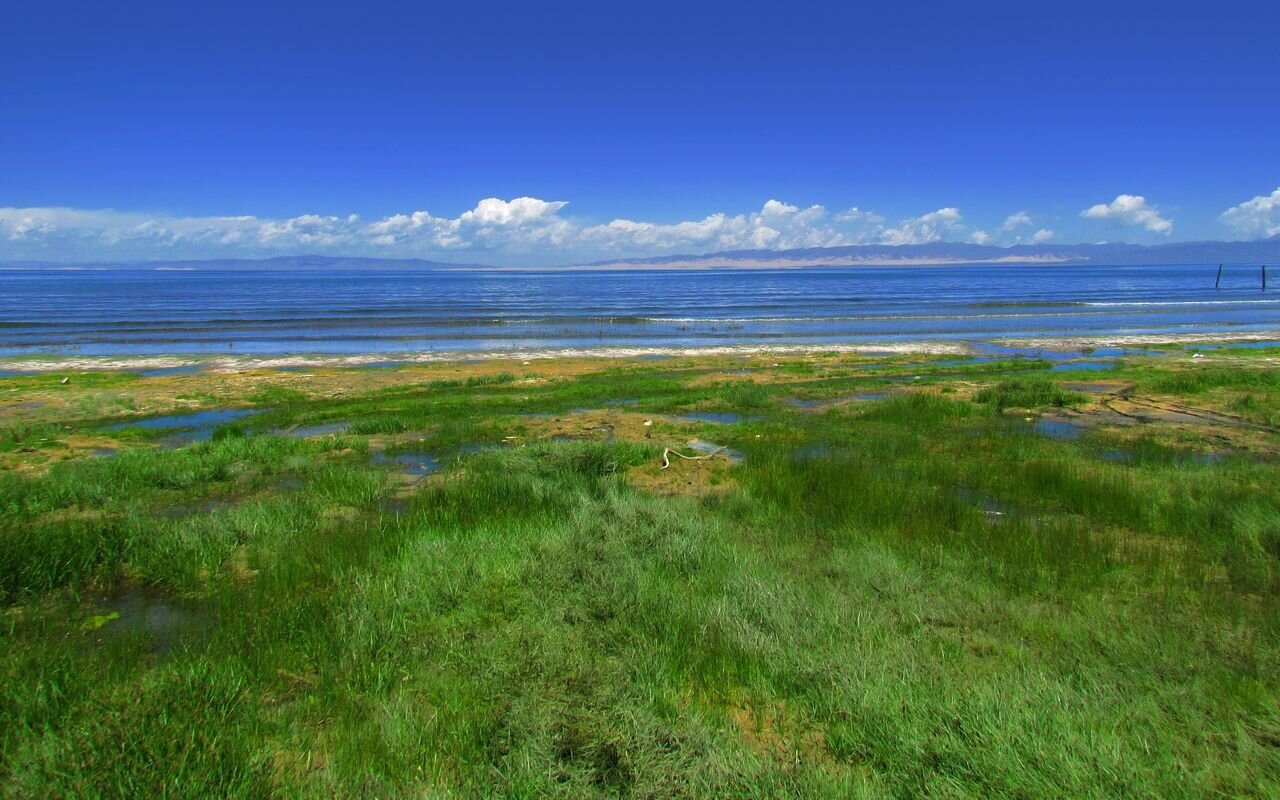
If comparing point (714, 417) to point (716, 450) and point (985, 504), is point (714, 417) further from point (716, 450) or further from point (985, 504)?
point (985, 504)

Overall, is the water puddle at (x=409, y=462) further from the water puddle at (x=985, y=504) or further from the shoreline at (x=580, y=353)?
the shoreline at (x=580, y=353)

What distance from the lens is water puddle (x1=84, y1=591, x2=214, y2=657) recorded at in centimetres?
541

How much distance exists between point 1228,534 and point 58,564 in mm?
12293

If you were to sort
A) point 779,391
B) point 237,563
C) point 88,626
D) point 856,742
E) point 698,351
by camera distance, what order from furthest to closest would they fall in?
point 698,351, point 779,391, point 237,563, point 88,626, point 856,742

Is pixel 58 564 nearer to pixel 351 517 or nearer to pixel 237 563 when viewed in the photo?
pixel 237 563

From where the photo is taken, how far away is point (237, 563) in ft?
22.9

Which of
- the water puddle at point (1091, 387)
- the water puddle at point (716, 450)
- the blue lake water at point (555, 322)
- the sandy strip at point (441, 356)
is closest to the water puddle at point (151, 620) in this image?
the water puddle at point (716, 450)

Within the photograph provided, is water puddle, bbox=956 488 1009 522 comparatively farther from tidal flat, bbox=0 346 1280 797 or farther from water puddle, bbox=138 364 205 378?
water puddle, bbox=138 364 205 378

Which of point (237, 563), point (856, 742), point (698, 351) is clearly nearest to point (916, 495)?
Answer: point (856, 742)

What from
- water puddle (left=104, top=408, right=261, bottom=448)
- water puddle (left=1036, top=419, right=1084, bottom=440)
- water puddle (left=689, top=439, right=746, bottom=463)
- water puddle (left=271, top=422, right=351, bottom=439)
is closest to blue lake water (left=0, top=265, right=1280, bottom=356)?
water puddle (left=104, top=408, right=261, bottom=448)

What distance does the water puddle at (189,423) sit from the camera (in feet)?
47.0

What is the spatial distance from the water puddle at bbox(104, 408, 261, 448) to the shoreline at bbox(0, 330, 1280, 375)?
925 centimetres

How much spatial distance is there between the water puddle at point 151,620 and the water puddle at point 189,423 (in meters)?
8.87

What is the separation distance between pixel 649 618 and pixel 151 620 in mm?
4434
